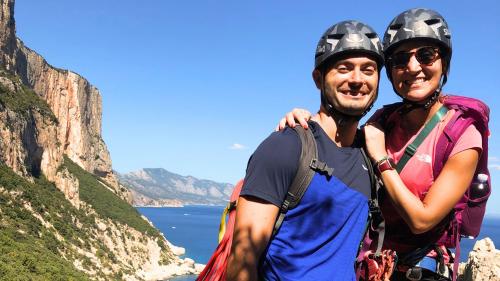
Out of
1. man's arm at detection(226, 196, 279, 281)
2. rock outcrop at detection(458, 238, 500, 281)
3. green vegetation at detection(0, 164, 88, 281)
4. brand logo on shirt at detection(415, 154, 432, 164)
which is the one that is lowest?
green vegetation at detection(0, 164, 88, 281)

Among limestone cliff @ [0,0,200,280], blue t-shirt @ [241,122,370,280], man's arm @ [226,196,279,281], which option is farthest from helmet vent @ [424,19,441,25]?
limestone cliff @ [0,0,200,280]

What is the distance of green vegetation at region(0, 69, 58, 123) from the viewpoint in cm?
7056

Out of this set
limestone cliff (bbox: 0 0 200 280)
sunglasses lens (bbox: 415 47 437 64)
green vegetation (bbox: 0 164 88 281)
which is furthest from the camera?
limestone cliff (bbox: 0 0 200 280)

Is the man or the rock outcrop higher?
the man

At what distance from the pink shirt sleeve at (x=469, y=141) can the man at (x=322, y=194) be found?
72 centimetres

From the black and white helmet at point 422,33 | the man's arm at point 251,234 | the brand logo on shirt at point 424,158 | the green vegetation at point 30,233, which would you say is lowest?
the green vegetation at point 30,233

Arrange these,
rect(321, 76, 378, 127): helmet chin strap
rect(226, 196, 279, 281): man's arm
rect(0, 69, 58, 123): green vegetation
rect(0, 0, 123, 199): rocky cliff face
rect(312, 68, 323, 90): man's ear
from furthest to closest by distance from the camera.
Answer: rect(0, 0, 123, 199): rocky cliff face, rect(0, 69, 58, 123): green vegetation, rect(312, 68, 323, 90): man's ear, rect(321, 76, 378, 127): helmet chin strap, rect(226, 196, 279, 281): man's arm

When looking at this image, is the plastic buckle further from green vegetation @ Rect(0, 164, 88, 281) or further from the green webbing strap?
green vegetation @ Rect(0, 164, 88, 281)

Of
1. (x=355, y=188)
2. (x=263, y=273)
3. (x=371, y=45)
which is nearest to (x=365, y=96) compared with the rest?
(x=371, y=45)

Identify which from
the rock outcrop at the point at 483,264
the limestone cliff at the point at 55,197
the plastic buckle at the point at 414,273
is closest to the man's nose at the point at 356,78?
the plastic buckle at the point at 414,273

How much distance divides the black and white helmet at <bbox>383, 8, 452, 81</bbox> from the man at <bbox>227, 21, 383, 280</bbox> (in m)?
0.47

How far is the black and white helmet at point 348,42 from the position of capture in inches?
134

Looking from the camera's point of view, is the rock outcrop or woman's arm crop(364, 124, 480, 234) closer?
woman's arm crop(364, 124, 480, 234)

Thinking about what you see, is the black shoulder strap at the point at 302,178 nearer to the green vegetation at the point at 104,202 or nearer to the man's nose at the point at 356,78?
the man's nose at the point at 356,78
